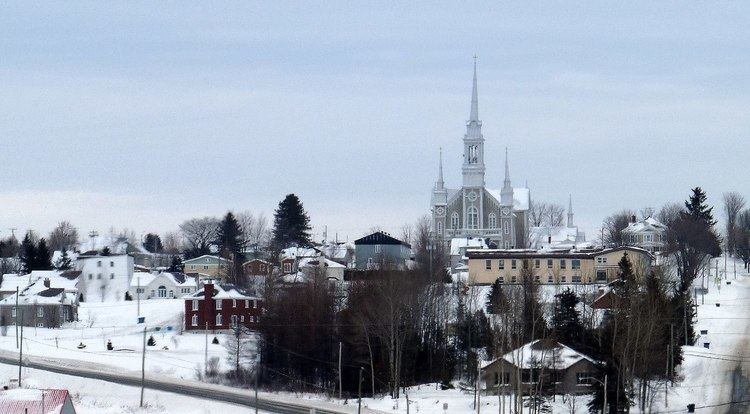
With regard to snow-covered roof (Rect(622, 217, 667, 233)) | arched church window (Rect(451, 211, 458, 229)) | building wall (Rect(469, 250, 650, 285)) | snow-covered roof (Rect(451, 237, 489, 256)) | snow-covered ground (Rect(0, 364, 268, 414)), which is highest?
arched church window (Rect(451, 211, 458, 229))

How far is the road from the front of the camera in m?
84.6

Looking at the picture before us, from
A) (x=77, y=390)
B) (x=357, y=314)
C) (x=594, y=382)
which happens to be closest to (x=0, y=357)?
(x=77, y=390)

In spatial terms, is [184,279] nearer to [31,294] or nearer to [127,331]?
[31,294]

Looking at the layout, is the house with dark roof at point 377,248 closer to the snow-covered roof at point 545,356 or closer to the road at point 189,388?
the road at point 189,388

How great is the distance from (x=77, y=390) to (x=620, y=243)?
84.1 meters

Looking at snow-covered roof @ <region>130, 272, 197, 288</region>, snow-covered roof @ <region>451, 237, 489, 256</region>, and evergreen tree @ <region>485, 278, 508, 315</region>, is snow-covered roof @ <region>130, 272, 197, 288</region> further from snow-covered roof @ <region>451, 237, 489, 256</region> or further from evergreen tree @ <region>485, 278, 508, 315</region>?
evergreen tree @ <region>485, 278, 508, 315</region>

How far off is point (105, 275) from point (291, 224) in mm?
32325

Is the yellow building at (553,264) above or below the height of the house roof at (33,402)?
above

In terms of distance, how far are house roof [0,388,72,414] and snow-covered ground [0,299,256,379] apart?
21917 mm

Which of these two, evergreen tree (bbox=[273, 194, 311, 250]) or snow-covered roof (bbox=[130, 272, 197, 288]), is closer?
snow-covered roof (bbox=[130, 272, 197, 288])

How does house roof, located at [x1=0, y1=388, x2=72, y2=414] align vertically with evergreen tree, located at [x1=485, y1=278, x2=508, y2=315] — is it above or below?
below

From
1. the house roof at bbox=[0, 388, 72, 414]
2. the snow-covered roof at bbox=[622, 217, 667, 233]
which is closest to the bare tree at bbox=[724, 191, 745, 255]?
the snow-covered roof at bbox=[622, 217, 667, 233]

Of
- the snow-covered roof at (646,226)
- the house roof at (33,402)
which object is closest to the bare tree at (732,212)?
the snow-covered roof at (646,226)

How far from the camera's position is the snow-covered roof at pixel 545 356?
87.0m
